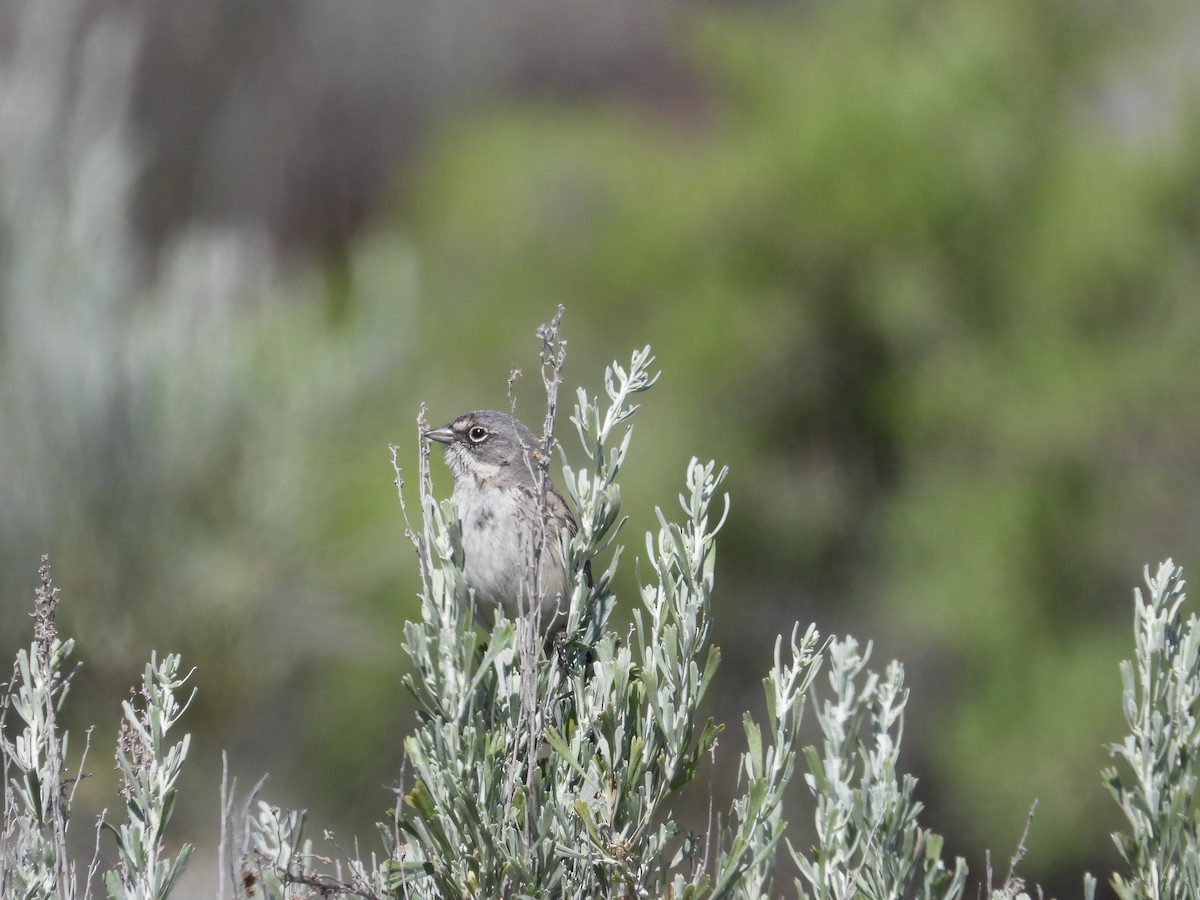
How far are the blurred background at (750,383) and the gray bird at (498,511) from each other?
12.9 feet

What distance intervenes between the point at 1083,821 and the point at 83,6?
18700 mm

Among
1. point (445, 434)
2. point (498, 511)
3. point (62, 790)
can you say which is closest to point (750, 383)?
point (445, 434)

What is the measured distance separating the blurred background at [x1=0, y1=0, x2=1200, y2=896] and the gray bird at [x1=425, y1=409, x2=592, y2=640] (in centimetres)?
392

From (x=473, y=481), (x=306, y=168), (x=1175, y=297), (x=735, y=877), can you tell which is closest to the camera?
(x=735, y=877)

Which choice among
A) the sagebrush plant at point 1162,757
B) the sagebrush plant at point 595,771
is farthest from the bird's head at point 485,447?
the sagebrush plant at point 1162,757

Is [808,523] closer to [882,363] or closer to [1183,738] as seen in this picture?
[882,363]

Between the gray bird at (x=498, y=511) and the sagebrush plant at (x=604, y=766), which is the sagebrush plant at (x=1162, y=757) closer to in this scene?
the sagebrush plant at (x=604, y=766)

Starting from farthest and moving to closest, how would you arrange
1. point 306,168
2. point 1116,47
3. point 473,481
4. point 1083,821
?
point 306,168 → point 1116,47 → point 1083,821 → point 473,481

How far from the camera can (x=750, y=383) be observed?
45.3 feet

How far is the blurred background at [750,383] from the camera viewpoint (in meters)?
9.17

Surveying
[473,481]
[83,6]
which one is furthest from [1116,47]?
[83,6]

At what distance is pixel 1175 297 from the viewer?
1176 centimetres

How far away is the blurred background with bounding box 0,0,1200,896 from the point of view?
361 inches

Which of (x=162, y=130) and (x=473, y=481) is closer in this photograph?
(x=473, y=481)
